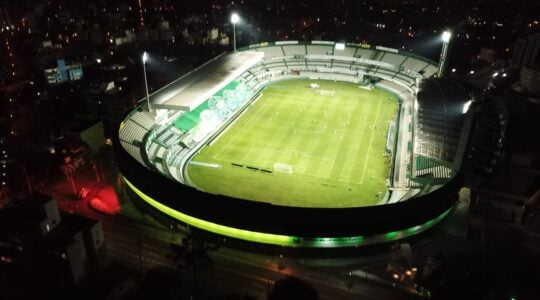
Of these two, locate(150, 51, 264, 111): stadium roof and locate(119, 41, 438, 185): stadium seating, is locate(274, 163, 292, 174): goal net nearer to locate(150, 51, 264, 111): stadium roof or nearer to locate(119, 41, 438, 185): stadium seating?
locate(119, 41, 438, 185): stadium seating

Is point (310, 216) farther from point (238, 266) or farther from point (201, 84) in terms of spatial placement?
point (201, 84)

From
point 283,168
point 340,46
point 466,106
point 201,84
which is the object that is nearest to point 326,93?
point 340,46

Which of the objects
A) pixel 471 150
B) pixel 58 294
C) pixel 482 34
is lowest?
pixel 58 294

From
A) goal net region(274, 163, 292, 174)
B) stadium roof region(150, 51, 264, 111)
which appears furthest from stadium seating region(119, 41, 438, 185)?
goal net region(274, 163, 292, 174)

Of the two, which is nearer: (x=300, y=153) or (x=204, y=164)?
(x=204, y=164)

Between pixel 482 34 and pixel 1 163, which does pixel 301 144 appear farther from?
pixel 482 34

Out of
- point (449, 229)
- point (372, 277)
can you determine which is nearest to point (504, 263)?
point (449, 229)
